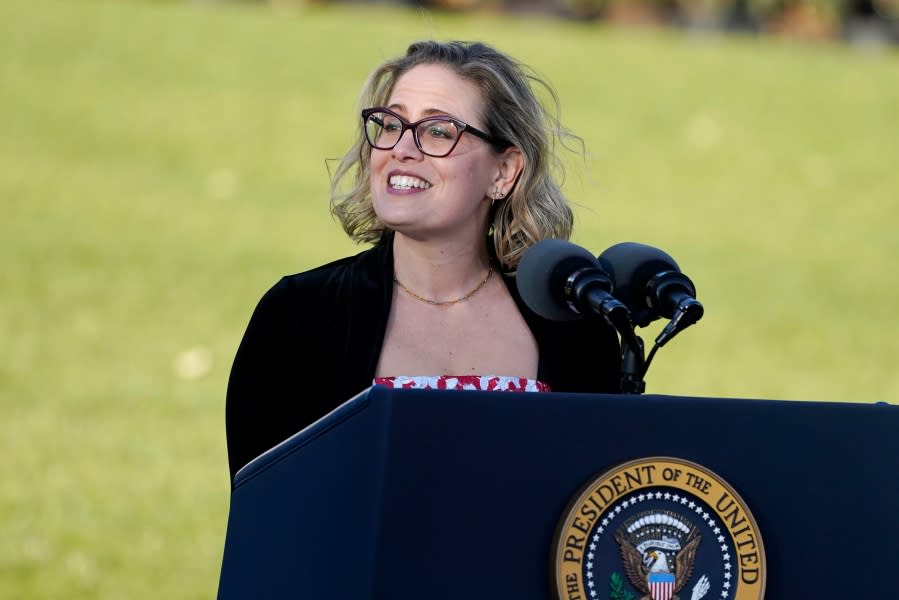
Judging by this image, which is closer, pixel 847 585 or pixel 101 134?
pixel 847 585

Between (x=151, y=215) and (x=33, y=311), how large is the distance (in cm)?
245

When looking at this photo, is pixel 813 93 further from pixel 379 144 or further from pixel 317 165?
pixel 379 144

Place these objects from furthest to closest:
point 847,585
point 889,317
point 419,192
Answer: point 889,317
point 419,192
point 847,585

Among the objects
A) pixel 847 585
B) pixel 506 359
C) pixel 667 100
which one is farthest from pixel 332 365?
→ pixel 667 100

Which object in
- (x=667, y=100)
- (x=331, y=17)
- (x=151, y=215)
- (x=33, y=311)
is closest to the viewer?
(x=33, y=311)

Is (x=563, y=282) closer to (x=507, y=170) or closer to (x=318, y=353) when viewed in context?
(x=318, y=353)

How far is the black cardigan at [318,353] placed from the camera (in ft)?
9.98

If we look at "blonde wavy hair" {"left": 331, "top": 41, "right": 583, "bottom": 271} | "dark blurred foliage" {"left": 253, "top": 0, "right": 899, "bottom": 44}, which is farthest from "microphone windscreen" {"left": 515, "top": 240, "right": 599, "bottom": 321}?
"dark blurred foliage" {"left": 253, "top": 0, "right": 899, "bottom": 44}

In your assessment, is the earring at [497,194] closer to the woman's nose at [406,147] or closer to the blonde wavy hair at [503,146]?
the blonde wavy hair at [503,146]

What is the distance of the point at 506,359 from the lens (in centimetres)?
321

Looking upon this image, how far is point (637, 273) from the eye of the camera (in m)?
2.55

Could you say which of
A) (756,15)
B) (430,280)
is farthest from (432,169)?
(756,15)

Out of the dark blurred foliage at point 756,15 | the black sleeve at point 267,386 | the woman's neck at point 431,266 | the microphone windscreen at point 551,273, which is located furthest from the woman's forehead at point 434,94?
the dark blurred foliage at point 756,15

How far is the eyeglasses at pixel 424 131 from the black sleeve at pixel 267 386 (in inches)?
16.4
